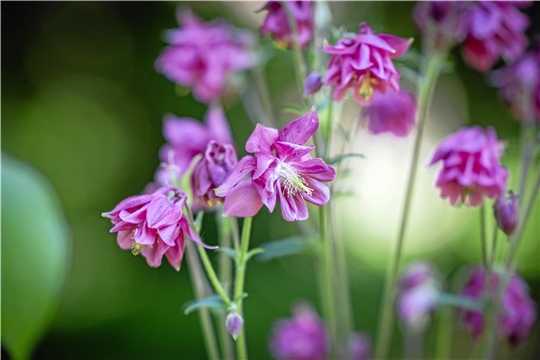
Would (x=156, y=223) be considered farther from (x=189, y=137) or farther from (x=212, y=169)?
(x=189, y=137)

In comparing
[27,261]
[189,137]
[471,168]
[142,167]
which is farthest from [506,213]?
[142,167]

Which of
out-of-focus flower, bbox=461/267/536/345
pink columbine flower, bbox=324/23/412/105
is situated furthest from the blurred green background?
pink columbine flower, bbox=324/23/412/105

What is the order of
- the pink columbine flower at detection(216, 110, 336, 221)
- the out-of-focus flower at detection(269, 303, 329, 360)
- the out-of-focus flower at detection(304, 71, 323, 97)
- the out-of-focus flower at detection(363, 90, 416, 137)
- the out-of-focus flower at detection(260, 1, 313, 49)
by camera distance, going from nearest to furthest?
the pink columbine flower at detection(216, 110, 336, 221), the out-of-focus flower at detection(304, 71, 323, 97), the out-of-focus flower at detection(260, 1, 313, 49), the out-of-focus flower at detection(363, 90, 416, 137), the out-of-focus flower at detection(269, 303, 329, 360)

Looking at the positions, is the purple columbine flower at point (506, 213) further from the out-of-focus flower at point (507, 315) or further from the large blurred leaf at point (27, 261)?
the large blurred leaf at point (27, 261)

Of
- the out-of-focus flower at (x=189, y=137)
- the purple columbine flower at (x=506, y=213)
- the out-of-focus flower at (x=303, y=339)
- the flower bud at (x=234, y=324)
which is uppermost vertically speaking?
the out-of-focus flower at (x=189, y=137)

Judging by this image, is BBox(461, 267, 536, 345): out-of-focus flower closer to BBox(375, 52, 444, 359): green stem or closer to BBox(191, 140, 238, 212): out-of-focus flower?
BBox(375, 52, 444, 359): green stem

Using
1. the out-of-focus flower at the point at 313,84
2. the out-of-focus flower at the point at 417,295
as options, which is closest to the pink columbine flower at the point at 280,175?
the out-of-focus flower at the point at 313,84

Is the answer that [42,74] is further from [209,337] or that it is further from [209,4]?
[209,337]
